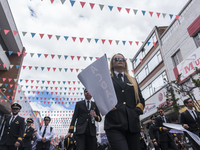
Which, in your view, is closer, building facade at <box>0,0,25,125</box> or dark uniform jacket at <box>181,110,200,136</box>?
dark uniform jacket at <box>181,110,200,136</box>

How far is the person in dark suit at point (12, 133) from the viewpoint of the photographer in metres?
4.98

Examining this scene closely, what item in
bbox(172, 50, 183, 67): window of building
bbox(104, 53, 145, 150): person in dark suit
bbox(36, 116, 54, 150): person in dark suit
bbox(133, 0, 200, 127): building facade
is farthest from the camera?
bbox(172, 50, 183, 67): window of building

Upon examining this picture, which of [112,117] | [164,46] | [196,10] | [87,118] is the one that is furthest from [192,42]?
[112,117]

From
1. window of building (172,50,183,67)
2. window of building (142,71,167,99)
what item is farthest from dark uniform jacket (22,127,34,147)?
window of building (142,71,167,99)

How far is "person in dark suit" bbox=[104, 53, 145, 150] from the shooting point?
208 cm

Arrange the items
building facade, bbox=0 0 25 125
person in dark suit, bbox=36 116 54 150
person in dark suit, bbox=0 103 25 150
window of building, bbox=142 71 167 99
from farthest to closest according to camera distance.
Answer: window of building, bbox=142 71 167 99 < building facade, bbox=0 0 25 125 < person in dark suit, bbox=36 116 54 150 < person in dark suit, bbox=0 103 25 150

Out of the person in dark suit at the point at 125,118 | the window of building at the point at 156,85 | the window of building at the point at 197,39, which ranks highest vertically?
the window of building at the point at 197,39

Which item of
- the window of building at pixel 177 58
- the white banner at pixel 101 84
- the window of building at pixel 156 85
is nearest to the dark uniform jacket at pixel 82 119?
the white banner at pixel 101 84

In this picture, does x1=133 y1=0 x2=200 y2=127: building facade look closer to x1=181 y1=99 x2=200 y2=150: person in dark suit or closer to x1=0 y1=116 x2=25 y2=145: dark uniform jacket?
x1=181 y1=99 x2=200 y2=150: person in dark suit

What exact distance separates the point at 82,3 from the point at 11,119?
5412 millimetres

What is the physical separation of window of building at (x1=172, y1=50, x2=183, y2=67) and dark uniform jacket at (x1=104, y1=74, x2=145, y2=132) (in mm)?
15895

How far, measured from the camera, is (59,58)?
1130 centimetres

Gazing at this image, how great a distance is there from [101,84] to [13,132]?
4606mm

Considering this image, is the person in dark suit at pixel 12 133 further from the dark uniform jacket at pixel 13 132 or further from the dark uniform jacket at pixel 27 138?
the dark uniform jacket at pixel 27 138
